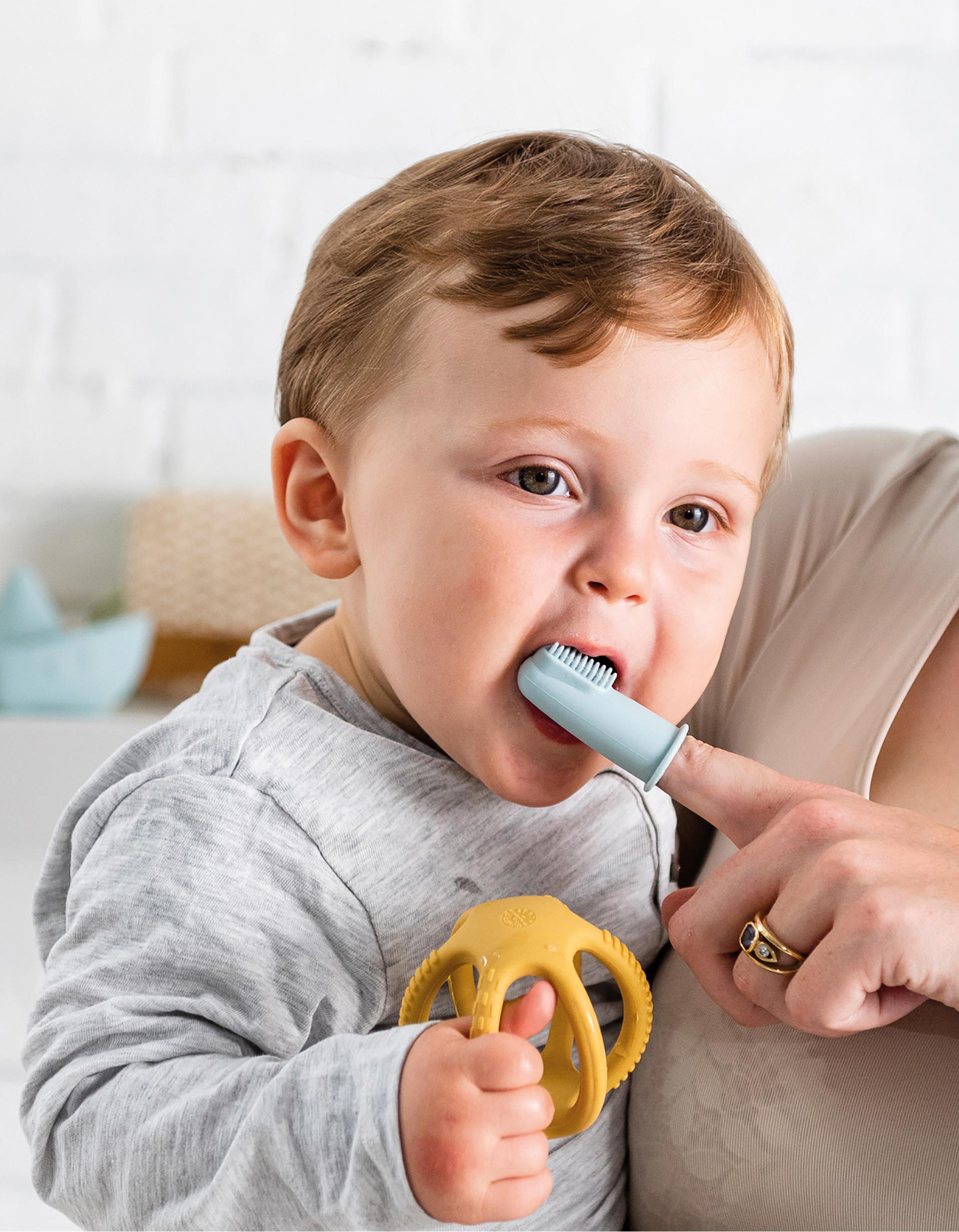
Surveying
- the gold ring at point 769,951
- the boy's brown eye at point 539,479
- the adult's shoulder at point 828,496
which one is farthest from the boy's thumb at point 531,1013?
the adult's shoulder at point 828,496

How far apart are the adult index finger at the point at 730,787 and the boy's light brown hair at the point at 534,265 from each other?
0.21m

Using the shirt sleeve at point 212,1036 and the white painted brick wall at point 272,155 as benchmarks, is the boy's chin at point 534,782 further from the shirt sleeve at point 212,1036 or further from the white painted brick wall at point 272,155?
the white painted brick wall at point 272,155

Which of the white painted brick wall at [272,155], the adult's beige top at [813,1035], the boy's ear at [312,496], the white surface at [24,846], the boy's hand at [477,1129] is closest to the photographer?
the boy's hand at [477,1129]

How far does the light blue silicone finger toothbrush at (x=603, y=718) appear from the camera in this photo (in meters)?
0.55

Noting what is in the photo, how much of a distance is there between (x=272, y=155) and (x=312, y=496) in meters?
0.97

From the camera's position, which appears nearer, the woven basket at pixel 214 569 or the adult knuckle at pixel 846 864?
the adult knuckle at pixel 846 864

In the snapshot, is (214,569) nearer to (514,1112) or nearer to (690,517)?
(690,517)

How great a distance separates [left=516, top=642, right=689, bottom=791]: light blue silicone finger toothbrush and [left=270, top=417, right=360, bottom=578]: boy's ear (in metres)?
0.17

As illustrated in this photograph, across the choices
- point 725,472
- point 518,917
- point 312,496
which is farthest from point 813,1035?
point 312,496

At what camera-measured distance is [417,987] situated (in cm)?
50

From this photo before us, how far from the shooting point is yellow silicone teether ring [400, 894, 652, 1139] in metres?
0.46

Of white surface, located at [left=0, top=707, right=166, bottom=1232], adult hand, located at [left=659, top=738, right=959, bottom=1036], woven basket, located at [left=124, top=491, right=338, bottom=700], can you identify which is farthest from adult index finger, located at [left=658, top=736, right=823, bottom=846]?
woven basket, located at [left=124, top=491, right=338, bottom=700]

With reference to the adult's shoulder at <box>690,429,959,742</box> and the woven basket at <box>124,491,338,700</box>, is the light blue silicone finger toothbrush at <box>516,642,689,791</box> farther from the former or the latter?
the woven basket at <box>124,491,338,700</box>

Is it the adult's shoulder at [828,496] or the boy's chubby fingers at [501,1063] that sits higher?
the adult's shoulder at [828,496]
